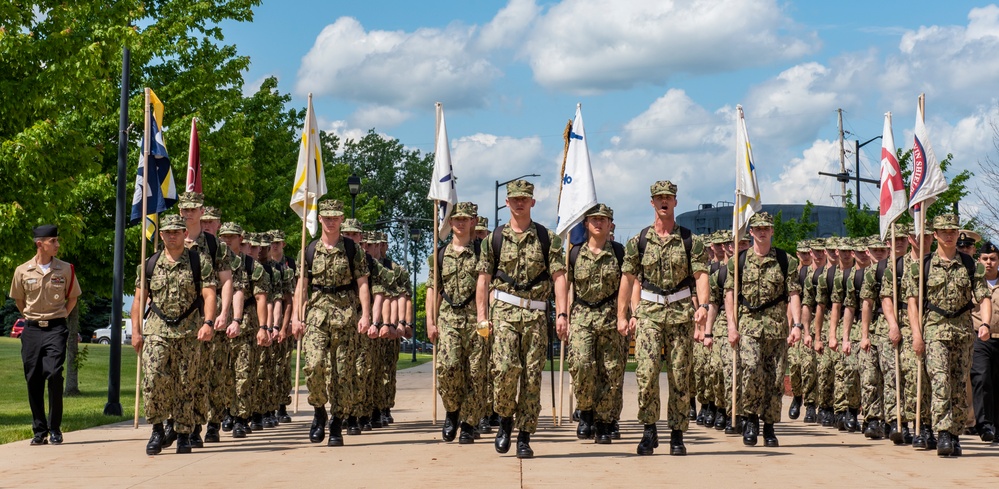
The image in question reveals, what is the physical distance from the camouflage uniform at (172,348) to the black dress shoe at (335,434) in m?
1.38

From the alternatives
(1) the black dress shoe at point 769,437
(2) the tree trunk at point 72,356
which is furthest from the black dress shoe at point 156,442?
(2) the tree trunk at point 72,356

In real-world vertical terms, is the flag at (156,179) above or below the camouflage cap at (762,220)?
above

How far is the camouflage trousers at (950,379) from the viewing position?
11570 millimetres

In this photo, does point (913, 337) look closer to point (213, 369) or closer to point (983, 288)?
point (983, 288)

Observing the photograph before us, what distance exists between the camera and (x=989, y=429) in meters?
13.9

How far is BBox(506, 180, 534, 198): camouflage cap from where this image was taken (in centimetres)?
1121

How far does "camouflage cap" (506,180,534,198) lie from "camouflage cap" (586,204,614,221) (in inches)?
51.6

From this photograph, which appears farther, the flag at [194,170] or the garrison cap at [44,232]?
the flag at [194,170]

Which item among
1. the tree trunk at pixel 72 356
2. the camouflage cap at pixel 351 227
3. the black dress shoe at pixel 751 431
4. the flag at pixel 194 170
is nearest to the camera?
the black dress shoe at pixel 751 431

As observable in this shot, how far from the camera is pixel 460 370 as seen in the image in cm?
1259

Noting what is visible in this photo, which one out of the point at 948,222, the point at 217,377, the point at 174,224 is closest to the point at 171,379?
the point at 174,224

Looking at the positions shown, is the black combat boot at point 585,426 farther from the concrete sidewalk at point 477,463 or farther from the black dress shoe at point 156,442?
the black dress shoe at point 156,442

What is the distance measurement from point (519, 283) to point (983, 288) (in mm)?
4370

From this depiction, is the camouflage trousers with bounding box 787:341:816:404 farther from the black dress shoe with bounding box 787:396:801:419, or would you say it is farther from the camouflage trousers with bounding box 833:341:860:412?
the camouflage trousers with bounding box 833:341:860:412
